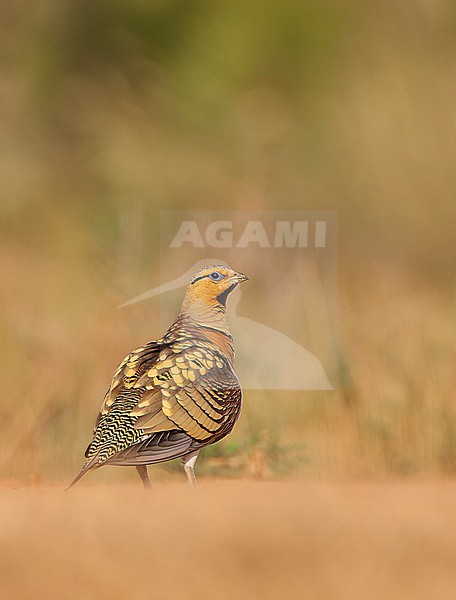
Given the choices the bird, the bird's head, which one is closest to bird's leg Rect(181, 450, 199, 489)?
the bird

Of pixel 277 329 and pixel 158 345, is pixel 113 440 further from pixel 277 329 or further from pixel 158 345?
pixel 277 329

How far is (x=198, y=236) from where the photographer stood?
206cm

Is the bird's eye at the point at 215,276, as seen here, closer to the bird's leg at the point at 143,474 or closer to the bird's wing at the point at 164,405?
the bird's wing at the point at 164,405

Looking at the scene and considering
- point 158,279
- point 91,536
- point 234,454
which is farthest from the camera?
point 158,279

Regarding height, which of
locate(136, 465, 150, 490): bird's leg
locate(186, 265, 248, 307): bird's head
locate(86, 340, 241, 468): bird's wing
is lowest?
locate(136, 465, 150, 490): bird's leg

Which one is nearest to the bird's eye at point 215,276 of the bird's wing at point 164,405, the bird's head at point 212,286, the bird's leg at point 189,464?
the bird's head at point 212,286

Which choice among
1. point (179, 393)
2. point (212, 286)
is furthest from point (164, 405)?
point (212, 286)

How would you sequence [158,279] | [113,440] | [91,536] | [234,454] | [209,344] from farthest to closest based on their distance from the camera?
[158,279] < [234,454] < [209,344] < [113,440] < [91,536]

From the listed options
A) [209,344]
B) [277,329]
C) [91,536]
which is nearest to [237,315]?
[277,329]

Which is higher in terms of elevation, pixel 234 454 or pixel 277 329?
pixel 277 329

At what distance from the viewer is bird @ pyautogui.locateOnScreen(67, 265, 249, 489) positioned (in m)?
1.41

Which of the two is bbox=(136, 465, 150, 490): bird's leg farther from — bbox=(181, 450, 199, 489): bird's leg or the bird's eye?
the bird's eye

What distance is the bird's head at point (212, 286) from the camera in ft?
5.26

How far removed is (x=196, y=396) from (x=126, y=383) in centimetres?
12
